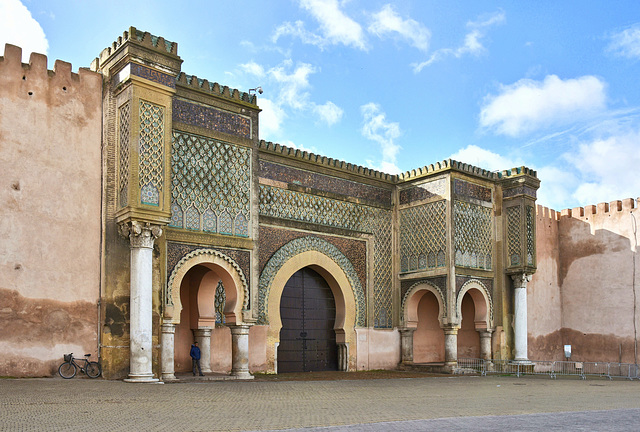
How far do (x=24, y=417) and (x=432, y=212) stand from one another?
10.6m

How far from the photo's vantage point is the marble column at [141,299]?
372 inches

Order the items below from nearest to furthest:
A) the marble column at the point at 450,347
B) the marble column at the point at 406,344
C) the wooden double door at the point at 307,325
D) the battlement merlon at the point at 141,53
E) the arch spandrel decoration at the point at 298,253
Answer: the battlement merlon at the point at 141,53 → the arch spandrel decoration at the point at 298,253 → the wooden double door at the point at 307,325 → the marble column at the point at 450,347 → the marble column at the point at 406,344

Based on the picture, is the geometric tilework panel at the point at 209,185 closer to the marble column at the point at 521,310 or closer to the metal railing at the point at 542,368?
the metal railing at the point at 542,368

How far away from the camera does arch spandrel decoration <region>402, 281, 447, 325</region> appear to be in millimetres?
14328

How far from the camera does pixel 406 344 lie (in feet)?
49.2

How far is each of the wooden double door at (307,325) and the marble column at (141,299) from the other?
13.7ft

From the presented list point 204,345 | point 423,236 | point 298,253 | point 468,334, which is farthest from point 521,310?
point 204,345

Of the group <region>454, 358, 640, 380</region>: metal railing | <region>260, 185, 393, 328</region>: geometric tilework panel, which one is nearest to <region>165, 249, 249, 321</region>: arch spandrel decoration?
<region>260, 185, 393, 328</region>: geometric tilework panel

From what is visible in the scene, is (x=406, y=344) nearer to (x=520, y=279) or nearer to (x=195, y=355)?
(x=520, y=279)

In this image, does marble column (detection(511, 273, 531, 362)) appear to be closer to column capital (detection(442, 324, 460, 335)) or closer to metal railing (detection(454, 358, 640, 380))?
metal railing (detection(454, 358, 640, 380))

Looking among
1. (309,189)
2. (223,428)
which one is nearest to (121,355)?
(223,428)

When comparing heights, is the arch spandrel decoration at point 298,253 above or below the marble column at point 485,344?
above

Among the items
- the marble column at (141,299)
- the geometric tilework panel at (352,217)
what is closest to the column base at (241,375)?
the marble column at (141,299)

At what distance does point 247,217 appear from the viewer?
11711 millimetres
